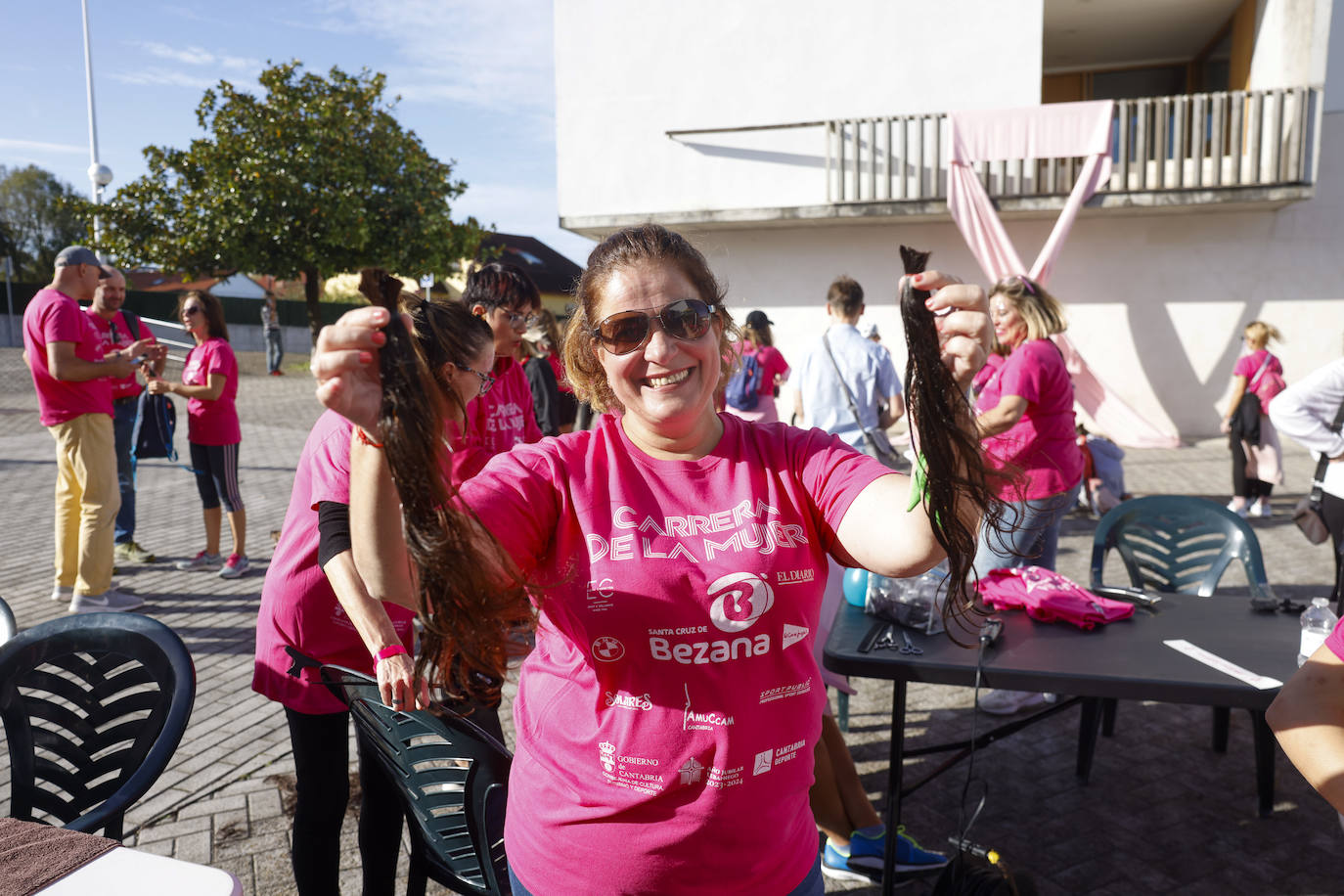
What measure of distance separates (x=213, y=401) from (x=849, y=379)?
4.52 m

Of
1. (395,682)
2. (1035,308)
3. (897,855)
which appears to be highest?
(1035,308)

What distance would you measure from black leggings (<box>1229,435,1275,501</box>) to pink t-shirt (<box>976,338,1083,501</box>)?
522 centimetres

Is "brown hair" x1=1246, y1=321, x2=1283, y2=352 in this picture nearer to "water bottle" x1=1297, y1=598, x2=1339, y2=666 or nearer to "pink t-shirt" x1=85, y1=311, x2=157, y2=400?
"water bottle" x1=1297, y1=598, x2=1339, y2=666

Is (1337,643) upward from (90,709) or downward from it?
upward

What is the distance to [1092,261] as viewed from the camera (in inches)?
564

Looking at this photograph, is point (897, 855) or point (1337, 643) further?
point (897, 855)

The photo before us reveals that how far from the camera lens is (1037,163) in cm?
1413

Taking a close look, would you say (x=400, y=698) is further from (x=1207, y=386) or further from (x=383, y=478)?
(x=1207, y=386)

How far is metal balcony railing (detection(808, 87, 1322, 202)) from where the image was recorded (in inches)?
503

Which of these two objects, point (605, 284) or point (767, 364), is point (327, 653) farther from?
point (767, 364)

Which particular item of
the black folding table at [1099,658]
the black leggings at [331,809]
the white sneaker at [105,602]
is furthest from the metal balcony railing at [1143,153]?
the black leggings at [331,809]

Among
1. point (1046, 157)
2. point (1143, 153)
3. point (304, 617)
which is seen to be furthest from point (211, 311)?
point (1143, 153)

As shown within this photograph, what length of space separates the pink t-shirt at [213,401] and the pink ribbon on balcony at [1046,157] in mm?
10368

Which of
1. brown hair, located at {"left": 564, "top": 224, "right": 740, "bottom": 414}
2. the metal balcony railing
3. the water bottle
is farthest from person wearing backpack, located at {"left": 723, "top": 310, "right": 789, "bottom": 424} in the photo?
the metal balcony railing
